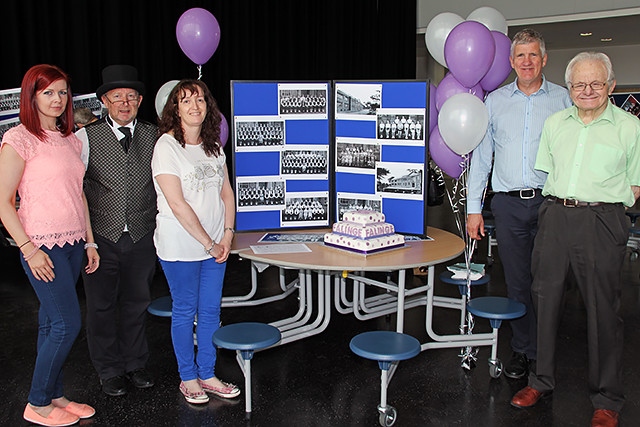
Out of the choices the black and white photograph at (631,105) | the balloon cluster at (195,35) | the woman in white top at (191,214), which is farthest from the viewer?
the black and white photograph at (631,105)

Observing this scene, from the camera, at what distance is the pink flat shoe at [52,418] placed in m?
2.68

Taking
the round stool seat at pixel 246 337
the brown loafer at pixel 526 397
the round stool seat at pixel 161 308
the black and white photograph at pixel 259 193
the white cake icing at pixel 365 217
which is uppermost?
the black and white photograph at pixel 259 193

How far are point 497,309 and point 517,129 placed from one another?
917 millimetres

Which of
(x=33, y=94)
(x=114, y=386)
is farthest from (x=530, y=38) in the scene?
(x=114, y=386)

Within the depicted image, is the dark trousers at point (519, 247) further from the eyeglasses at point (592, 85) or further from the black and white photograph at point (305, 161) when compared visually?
the black and white photograph at point (305, 161)

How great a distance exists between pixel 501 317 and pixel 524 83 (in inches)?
46.0

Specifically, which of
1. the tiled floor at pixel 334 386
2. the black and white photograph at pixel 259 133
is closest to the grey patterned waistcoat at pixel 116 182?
the black and white photograph at pixel 259 133

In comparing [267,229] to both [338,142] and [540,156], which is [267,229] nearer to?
[338,142]

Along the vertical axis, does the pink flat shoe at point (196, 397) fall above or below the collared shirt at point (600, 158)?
Answer: below

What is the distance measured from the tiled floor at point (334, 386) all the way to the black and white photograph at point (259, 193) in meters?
0.87

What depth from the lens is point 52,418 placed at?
8.78 ft

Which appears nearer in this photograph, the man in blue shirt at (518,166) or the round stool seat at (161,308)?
the man in blue shirt at (518,166)

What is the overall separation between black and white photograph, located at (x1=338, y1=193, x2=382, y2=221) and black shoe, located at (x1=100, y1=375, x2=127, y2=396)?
4.95 feet

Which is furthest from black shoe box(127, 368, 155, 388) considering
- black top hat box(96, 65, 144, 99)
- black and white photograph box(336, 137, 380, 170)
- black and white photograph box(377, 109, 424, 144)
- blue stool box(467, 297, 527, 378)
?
black and white photograph box(377, 109, 424, 144)
